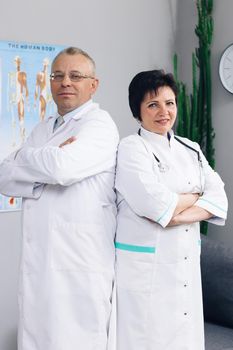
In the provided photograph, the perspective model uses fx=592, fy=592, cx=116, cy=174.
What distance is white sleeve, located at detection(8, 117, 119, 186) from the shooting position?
6.27 ft

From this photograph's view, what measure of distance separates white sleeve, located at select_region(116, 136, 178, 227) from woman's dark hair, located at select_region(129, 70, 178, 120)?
0.18 metres

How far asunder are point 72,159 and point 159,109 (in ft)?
1.22

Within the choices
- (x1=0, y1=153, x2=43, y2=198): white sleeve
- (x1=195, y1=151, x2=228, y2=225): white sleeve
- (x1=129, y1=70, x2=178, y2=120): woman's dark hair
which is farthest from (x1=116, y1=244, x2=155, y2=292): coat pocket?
(x1=129, y1=70, x2=178, y2=120): woman's dark hair

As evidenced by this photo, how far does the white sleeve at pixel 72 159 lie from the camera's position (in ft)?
6.27

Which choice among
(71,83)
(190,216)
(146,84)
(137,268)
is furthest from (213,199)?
(71,83)

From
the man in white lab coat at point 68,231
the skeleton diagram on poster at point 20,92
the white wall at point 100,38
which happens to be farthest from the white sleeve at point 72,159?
the white wall at point 100,38

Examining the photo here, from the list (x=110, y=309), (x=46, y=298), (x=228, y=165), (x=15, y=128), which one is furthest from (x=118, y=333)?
(x=228, y=165)

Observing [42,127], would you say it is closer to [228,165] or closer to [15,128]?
[15,128]

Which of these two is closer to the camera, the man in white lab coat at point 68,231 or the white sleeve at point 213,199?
the man in white lab coat at point 68,231

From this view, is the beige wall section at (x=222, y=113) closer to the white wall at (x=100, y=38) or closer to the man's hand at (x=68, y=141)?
the white wall at (x=100, y=38)

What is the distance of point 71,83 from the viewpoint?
6.72 ft

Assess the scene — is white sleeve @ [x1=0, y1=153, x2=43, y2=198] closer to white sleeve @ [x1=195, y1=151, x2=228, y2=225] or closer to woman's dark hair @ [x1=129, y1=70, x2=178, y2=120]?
woman's dark hair @ [x1=129, y1=70, x2=178, y2=120]

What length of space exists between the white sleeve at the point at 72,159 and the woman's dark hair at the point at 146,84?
15cm

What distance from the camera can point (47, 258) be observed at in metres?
1.96
